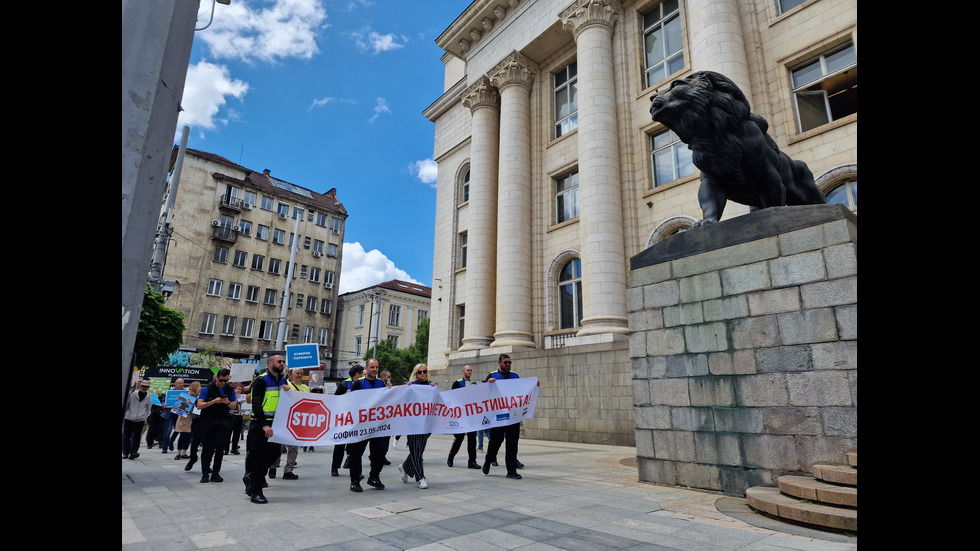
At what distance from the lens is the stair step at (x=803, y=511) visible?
4504 mm

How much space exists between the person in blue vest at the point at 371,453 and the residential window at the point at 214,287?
43.5 metres

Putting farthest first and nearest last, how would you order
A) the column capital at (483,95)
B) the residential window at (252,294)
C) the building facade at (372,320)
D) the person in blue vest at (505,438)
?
the building facade at (372,320)
the residential window at (252,294)
the column capital at (483,95)
the person in blue vest at (505,438)

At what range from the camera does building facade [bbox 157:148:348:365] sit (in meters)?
44.3

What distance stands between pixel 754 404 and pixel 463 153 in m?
24.5

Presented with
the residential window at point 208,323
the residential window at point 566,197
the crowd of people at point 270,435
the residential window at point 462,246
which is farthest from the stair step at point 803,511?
the residential window at point 208,323

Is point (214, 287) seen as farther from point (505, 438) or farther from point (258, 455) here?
point (258, 455)

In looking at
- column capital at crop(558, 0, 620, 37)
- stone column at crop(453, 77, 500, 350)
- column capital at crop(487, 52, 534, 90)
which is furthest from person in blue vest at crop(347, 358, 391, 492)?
column capital at crop(487, 52, 534, 90)

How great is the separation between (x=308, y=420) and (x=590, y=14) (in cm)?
1977

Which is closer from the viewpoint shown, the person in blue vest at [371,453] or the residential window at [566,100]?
the person in blue vest at [371,453]

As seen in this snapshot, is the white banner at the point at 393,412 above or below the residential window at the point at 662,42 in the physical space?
below

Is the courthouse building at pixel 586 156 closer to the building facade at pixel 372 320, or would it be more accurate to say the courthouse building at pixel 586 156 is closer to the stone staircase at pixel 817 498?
the stone staircase at pixel 817 498

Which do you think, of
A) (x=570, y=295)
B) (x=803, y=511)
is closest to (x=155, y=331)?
(x=570, y=295)
